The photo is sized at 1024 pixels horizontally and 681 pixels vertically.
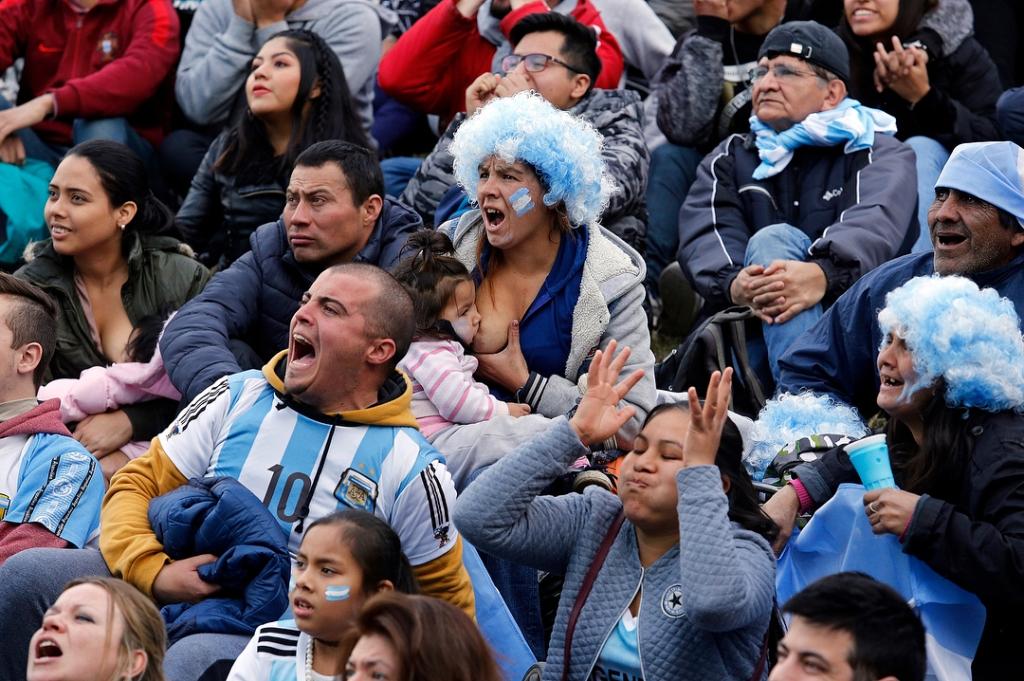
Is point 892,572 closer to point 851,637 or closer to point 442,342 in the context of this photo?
point 851,637

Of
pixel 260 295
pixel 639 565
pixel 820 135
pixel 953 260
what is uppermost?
pixel 639 565

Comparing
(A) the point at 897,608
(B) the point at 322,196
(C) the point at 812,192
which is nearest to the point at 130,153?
(B) the point at 322,196

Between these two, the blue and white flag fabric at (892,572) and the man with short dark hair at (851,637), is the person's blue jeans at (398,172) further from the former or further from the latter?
the man with short dark hair at (851,637)

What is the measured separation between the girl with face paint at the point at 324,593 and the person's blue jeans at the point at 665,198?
3.24 meters

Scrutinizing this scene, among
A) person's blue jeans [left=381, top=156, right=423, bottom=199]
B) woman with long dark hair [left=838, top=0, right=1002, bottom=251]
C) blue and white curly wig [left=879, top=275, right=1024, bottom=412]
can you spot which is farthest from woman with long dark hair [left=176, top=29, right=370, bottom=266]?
blue and white curly wig [left=879, top=275, right=1024, bottom=412]

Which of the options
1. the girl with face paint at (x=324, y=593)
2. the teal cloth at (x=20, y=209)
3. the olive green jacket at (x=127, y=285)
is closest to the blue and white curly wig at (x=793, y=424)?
the girl with face paint at (x=324, y=593)

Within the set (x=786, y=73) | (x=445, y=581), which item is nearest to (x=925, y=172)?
(x=786, y=73)

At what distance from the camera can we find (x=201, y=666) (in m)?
4.27

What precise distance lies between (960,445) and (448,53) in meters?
3.86

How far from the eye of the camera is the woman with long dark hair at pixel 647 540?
398 centimetres

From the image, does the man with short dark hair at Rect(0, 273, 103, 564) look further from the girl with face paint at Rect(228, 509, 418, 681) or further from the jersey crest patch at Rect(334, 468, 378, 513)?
the girl with face paint at Rect(228, 509, 418, 681)

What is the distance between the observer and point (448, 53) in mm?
7637

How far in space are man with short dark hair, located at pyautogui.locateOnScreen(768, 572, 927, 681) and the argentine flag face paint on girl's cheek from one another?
89.0 inches

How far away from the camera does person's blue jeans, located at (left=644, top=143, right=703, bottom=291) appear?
7234 millimetres
